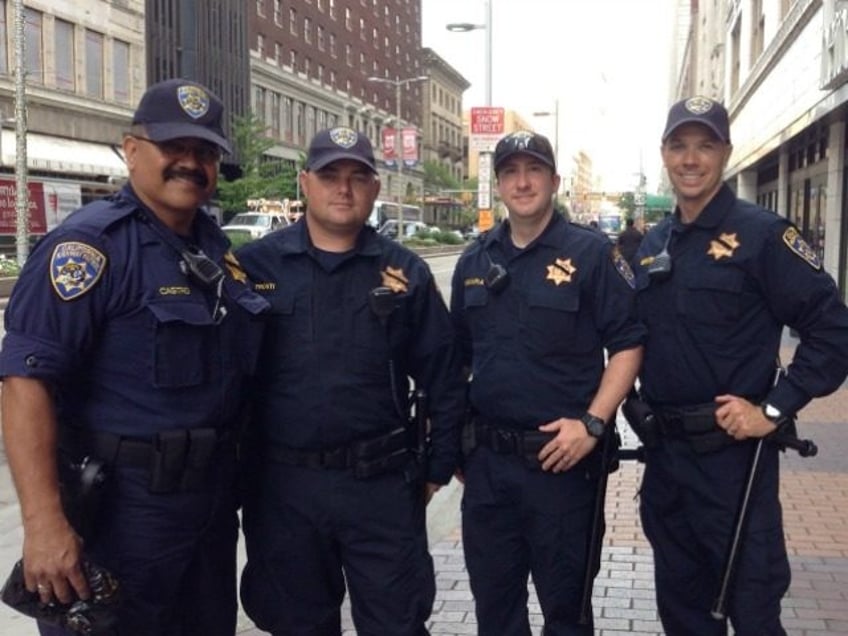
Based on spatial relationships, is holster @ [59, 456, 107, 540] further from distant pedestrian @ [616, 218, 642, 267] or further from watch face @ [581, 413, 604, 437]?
distant pedestrian @ [616, 218, 642, 267]

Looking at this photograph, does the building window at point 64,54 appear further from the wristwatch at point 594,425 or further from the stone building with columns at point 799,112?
the wristwatch at point 594,425

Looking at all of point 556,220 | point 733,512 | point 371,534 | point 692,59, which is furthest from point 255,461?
point 692,59

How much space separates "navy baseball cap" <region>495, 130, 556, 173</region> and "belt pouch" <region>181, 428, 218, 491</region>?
144 cm

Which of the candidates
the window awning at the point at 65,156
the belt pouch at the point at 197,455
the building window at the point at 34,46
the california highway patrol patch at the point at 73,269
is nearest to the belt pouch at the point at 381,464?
the belt pouch at the point at 197,455

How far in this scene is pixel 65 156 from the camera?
3403 cm

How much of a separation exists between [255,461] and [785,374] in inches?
71.3

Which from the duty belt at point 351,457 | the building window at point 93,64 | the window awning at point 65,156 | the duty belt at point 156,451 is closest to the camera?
the duty belt at point 156,451

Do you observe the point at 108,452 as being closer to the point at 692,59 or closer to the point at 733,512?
the point at 733,512

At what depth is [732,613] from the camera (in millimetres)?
3107

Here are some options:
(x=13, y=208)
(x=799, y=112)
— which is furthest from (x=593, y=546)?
(x=13, y=208)

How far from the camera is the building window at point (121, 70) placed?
37.1 meters

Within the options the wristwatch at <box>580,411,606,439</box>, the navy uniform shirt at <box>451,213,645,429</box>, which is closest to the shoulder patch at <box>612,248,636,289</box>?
the navy uniform shirt at <box>451,213,645,429</box>

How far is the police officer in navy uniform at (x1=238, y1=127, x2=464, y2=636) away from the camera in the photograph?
3.01 meters

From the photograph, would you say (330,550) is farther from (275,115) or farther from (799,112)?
(275,115)
